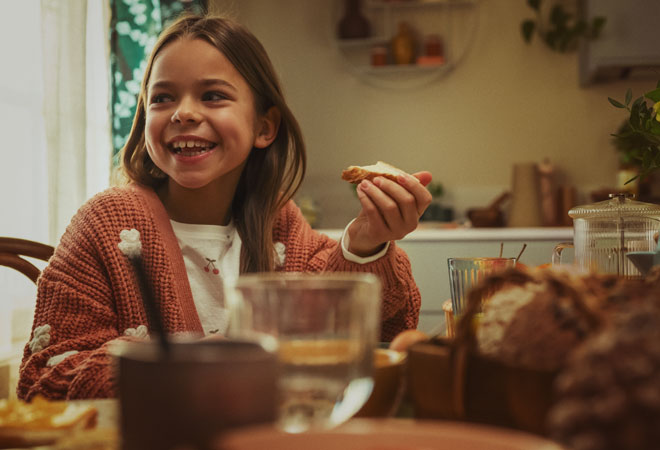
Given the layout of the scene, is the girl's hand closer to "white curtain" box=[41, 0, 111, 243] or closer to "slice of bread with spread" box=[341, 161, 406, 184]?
"slice of bread with spread" box=[341, 161, 406, 184]

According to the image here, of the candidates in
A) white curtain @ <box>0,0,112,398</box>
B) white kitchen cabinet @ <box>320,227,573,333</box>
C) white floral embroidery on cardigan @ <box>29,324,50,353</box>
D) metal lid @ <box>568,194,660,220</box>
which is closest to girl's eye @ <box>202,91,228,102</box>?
white floral embroidery on cardigan @ <box>29,324,50,353</box>

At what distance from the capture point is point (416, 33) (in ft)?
12.6

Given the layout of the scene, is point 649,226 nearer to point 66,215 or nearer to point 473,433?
point 473,433

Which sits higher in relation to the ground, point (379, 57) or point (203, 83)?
point (379, 57)

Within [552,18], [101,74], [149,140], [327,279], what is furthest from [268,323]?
[552,18]

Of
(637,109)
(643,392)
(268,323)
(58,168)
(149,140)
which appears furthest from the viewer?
(58,168)

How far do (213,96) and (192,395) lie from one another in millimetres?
1106

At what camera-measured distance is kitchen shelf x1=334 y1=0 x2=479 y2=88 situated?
378 centimetres

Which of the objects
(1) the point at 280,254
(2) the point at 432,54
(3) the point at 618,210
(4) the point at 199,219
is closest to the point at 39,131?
(4) the point at 199,219

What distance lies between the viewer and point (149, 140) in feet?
4.43

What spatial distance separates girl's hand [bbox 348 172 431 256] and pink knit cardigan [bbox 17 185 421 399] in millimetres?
54

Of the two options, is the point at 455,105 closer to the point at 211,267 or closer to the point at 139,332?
the point at 211,267

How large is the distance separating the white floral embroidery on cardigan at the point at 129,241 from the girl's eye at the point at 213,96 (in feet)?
1.05

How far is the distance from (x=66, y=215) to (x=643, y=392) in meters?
2.22
